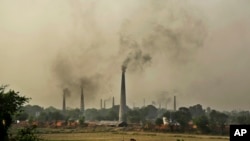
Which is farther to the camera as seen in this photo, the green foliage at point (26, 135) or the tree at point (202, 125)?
the tree at point (202, 125)

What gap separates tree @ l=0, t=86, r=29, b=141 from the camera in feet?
125

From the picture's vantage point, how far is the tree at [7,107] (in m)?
38.2

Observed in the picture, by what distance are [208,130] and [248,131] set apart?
108 metres

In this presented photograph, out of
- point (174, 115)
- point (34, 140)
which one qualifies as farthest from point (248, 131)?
point (174, 115)

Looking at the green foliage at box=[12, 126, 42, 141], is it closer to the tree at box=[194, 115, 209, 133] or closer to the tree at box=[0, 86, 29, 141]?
the tree at box=[0, 86, 29, 141]

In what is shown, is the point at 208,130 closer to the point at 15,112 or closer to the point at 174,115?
the point at 174,115

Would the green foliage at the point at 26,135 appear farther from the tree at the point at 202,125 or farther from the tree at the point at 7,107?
the tree at the point at 202,125

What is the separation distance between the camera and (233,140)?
13.6 meters

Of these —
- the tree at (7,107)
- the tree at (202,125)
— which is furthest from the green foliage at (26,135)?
the tree at (202,125)

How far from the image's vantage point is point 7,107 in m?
39.8

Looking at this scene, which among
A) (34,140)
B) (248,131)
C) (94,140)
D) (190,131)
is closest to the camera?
(248,131)

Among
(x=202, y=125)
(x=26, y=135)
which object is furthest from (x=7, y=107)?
(x=202, y=125)

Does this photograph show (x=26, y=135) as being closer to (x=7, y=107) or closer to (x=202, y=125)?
(x=7, y=107)

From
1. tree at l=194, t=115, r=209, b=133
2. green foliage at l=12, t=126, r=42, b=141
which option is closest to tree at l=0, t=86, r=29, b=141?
green foliage at l=12, t=126, r=42, b=141
